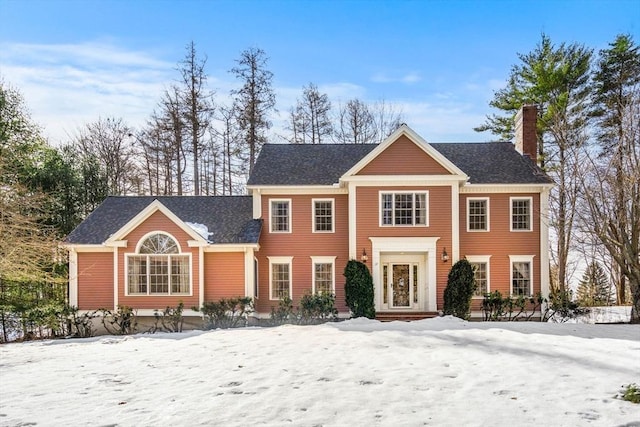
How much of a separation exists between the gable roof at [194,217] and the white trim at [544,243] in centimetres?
1067

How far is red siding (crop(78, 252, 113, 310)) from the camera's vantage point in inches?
735

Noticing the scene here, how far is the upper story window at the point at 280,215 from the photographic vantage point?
20.0 metres

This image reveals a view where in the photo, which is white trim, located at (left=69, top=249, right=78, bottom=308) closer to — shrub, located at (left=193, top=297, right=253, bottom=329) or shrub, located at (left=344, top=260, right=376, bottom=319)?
shrub, located at (left=193, top=297, right=253, bottom=329)

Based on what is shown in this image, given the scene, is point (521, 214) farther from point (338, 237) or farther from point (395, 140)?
point (338, 237)

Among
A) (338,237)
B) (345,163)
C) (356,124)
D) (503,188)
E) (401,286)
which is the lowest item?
(401,286)

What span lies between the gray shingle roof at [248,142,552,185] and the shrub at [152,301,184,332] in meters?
5.62

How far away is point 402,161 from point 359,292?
505cm

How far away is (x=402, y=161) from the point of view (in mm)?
19016

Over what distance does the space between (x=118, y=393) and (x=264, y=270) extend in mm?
12517

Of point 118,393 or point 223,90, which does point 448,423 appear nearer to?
point 118,393

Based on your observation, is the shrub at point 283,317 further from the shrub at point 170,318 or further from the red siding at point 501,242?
the red siding at point 501,242

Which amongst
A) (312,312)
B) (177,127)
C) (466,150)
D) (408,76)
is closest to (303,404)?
(312,312)

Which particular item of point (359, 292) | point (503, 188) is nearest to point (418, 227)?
point (359, 292)

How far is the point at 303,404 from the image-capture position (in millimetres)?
6605
